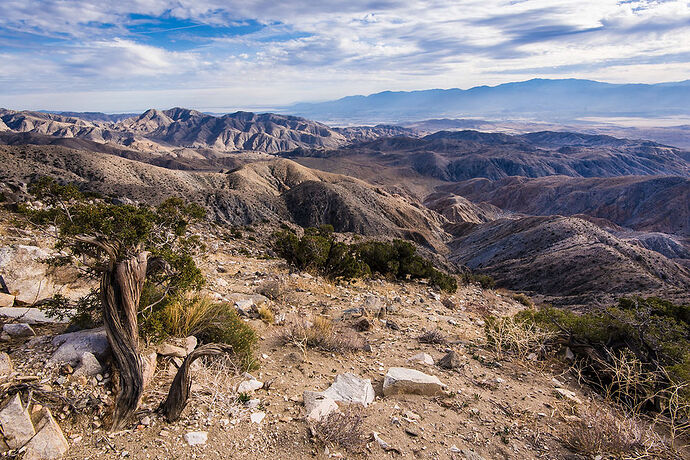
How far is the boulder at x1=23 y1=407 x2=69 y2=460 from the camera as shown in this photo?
3.31 metres

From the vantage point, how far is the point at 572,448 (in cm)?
462

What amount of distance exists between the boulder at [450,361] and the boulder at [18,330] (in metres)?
6.23

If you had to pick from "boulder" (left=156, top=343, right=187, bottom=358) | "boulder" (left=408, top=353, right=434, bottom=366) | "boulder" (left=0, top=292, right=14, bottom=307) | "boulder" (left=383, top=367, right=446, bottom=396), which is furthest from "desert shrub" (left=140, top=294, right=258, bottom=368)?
"boulder" (left=408, top=353, right=434, bottom=366)

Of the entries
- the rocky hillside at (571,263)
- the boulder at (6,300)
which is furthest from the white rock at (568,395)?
the rocky hillside at (571,263)

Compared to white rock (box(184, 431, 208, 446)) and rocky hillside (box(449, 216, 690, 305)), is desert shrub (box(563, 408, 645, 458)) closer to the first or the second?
white rock (box(184, 431, 208, 446))

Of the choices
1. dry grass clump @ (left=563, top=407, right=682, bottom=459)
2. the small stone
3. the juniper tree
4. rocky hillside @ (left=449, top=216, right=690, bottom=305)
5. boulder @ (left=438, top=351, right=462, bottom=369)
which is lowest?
rocky hillside @ (left=449, top=216, right=690, bottom=305)

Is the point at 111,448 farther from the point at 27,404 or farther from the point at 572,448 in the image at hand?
the point at 572,448

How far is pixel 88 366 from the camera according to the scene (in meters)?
4.20

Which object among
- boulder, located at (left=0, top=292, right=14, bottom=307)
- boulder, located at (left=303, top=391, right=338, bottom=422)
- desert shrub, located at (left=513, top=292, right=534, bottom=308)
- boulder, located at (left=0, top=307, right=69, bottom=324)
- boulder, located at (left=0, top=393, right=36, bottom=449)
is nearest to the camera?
boulder, located at (left=0, top=393, right=36, bottom=449)

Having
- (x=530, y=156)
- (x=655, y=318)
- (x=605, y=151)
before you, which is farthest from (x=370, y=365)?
(x=605, y=151)

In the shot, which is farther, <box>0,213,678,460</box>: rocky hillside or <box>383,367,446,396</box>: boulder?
<box>383,367,446,396</box>: boulder

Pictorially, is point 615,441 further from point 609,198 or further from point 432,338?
point 609,198

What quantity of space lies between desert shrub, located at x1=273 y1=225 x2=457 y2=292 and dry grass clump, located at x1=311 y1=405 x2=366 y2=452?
30.2 ft

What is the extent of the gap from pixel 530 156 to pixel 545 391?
544 ft
